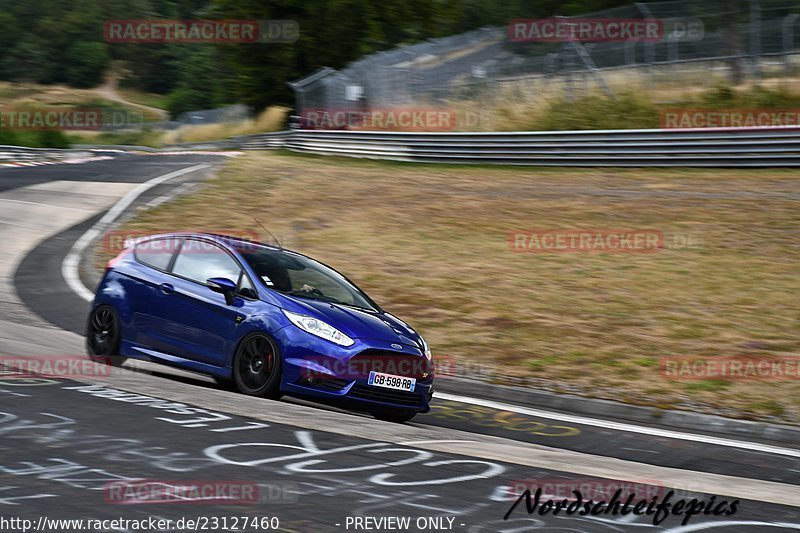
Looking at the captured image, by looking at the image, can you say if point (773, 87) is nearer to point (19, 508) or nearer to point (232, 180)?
point (232, 180)

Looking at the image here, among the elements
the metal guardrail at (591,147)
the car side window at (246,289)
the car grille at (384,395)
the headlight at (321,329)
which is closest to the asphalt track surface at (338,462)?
the car grille at (384,395)

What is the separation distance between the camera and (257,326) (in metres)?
8.75

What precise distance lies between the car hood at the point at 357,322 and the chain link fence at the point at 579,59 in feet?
64.2

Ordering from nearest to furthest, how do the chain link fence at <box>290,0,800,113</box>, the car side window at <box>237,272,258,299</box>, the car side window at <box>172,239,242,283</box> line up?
the car side window at <box>237,272,258,299</box> < the car side window at <box>172,239,242,283</box> < the chain link fence at <box>290,0,800,113</box>

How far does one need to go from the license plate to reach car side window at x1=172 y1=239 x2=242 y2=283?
1.65 meters

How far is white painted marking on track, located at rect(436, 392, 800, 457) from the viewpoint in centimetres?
877

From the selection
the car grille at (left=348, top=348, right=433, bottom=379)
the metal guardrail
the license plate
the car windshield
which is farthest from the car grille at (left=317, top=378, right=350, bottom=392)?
the metal guardrail

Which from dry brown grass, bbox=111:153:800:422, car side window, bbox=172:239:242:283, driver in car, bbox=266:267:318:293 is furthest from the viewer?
dry brown grass, bbox=111:153:800:422

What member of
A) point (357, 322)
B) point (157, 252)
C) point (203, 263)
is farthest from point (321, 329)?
point (157, 252)

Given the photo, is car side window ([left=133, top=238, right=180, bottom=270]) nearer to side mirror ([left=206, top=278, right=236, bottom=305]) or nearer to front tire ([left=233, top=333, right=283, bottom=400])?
side mirror ([left=206, top=278, right=236, bottom=305])

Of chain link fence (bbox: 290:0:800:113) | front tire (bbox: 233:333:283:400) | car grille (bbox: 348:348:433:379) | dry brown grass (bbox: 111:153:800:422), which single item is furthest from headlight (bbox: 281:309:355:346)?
chain link fence (bbox: 290:0:800:113)

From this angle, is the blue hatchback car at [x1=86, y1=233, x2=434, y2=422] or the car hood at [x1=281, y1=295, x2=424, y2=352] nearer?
the blue hatchback car at [x1=86, y1=233, x2=434, y2=422]

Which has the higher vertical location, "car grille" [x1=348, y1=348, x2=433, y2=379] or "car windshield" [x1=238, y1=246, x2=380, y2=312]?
"car windshield" [x1=238, y1=246, x2=380, y2=312]

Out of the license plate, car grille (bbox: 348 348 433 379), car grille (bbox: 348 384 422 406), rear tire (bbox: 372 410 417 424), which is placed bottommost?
rear tire (bbox: 372 410 417 424)
